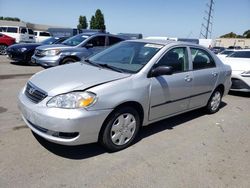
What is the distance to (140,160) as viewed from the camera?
3484 millimetres

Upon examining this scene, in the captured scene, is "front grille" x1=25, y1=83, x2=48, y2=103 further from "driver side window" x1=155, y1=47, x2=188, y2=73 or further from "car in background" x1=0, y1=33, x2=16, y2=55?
"car in background" x1=0, y1=33, x2=16, y2=55

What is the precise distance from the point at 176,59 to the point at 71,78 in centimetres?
190

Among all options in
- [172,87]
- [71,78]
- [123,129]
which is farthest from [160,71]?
[71,78]

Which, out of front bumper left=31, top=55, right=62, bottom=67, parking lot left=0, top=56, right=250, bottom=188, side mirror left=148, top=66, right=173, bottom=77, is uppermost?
side mirror left=148, top=66, right=173, bottom=77

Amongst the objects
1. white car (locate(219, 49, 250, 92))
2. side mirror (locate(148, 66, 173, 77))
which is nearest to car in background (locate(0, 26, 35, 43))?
white car (locate(219, 49, 250, 92))

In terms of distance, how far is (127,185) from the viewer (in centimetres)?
292

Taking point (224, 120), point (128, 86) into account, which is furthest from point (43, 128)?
point (224, 120)

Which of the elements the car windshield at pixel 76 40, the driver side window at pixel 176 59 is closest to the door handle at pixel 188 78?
the driver side window at pixel 176 59

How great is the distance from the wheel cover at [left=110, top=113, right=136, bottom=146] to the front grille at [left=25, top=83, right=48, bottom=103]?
3.28ft

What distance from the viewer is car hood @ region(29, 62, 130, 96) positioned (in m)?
3.32

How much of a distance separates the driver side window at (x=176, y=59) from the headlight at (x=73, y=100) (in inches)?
55.3

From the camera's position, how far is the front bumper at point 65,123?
310 cm

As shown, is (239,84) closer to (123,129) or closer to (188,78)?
(188,78)

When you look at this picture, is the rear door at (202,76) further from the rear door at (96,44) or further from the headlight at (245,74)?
the rear door at (96,44)
